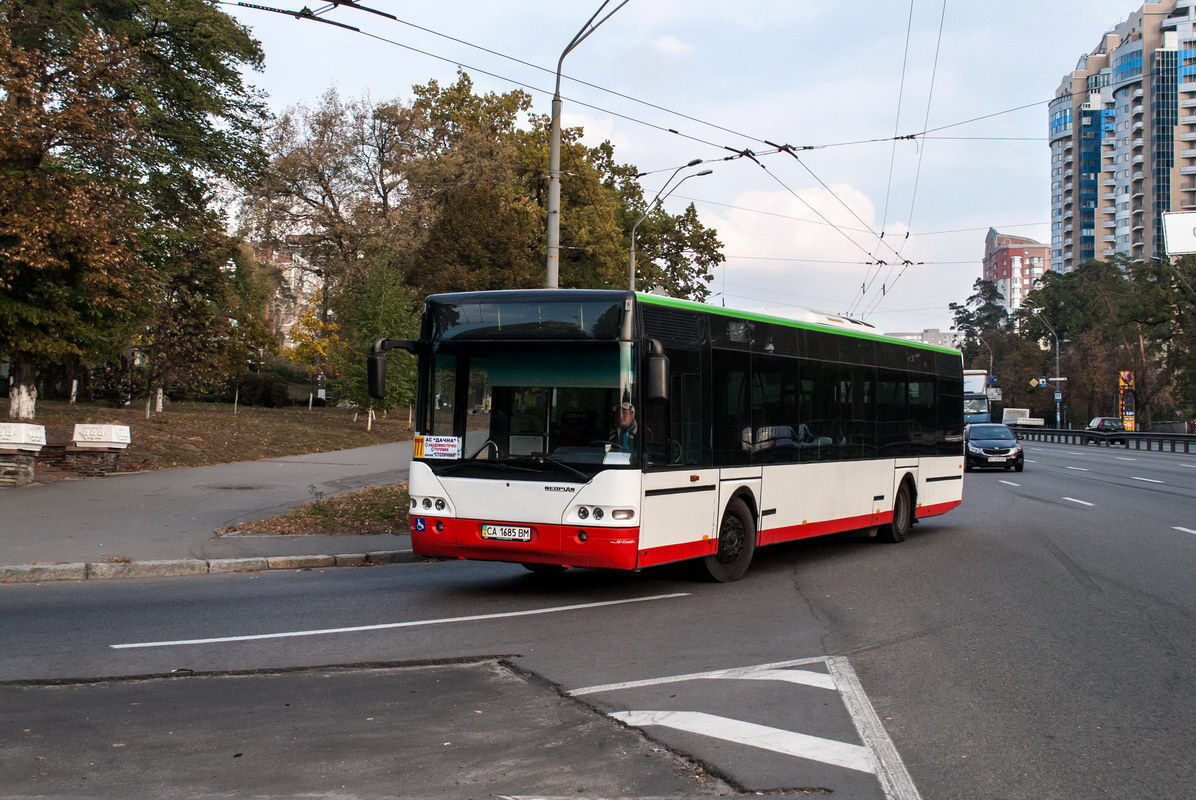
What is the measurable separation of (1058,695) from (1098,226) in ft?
540

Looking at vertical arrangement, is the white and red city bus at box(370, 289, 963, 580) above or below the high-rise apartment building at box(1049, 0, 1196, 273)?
below

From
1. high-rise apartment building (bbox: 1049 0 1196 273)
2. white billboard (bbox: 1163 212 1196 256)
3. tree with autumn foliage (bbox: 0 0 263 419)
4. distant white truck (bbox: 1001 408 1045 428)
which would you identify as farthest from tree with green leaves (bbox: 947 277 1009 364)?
tree with autumn foliage (bbox: 0 0 263 419)

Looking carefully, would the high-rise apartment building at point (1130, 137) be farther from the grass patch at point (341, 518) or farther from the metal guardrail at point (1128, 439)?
the grass patch at point (341, 518)

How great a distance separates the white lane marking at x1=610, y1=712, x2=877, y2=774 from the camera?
520 centimetres

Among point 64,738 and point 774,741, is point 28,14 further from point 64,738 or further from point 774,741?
point 774,741

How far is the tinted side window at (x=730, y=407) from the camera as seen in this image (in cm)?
1094

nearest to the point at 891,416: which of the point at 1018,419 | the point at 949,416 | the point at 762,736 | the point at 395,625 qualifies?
the point at 949,416

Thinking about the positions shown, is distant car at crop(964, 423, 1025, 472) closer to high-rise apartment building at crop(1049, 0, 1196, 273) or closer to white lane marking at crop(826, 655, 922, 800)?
white lane marking at crop(826, 655, 922, 800)

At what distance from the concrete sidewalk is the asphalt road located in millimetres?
1320

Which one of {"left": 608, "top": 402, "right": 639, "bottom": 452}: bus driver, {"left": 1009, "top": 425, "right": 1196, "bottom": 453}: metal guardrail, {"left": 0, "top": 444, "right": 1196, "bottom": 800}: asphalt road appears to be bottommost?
{"left": 0, "top": 444, "right": 1196, "bottom": 800}: asphalt road

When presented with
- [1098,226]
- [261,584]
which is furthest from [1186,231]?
[1098,226]

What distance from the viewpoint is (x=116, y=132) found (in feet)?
76.9

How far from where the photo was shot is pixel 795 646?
796 centimetres

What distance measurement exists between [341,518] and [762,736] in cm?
1107
